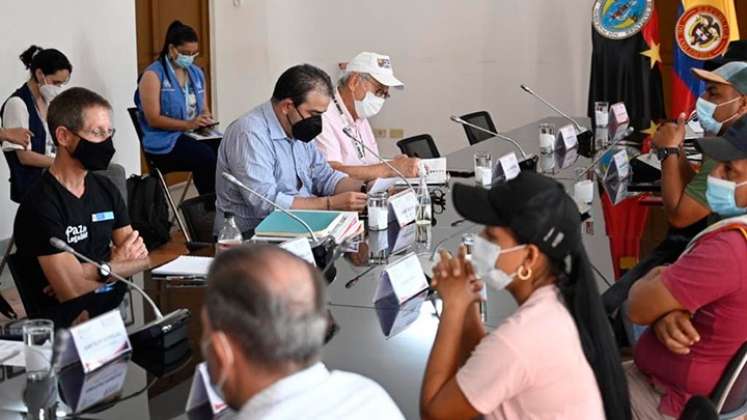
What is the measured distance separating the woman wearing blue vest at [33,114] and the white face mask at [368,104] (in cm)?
146

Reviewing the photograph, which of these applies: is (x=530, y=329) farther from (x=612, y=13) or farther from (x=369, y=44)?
(x=369, y=44)

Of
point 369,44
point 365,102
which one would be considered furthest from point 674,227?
point 369,44

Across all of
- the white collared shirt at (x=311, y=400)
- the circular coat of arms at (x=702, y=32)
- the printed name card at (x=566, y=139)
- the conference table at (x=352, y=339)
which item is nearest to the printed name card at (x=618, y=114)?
the printed name card at (x=566, y=139)

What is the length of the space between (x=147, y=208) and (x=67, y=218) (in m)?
2.03

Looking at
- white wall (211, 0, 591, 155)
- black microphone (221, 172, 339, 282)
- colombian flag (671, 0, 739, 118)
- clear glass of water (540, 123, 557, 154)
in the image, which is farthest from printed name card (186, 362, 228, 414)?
white wall (211, 0, 591, 155)

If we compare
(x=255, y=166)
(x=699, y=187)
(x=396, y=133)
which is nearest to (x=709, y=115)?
(x=699, y=187)

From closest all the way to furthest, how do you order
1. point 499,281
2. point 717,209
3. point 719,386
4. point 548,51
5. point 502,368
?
point 502,368, point 499,281, point 719,386, point 717,209, point 548,51

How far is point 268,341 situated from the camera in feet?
4.14

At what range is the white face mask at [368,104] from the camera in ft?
14.3

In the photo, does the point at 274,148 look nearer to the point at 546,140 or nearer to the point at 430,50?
the point at 546,140

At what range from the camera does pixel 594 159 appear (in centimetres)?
491

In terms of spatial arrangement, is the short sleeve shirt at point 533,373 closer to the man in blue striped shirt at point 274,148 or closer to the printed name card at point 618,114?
the man in blue striped shirt at point 274,148

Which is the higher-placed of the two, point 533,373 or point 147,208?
point 533,373

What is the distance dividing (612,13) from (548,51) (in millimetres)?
894
